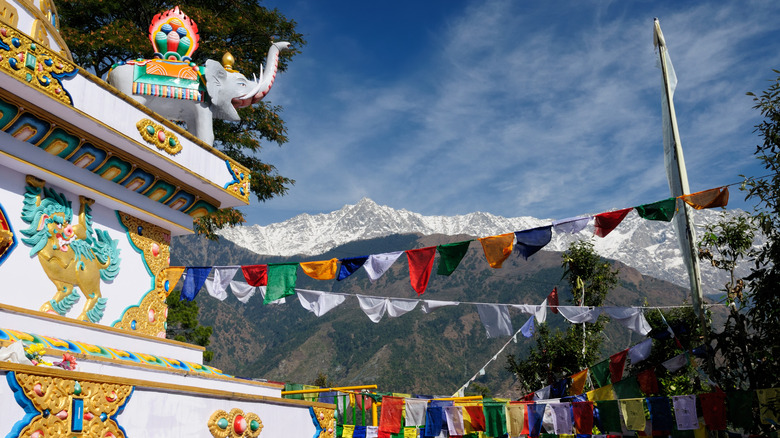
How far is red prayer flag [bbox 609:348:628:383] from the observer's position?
45.8 ft

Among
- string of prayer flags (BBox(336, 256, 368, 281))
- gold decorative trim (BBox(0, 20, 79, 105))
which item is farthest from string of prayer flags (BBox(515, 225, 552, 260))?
gold decorative trim (BBox(0, 20, 79, 105))

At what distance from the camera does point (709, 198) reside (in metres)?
9.85

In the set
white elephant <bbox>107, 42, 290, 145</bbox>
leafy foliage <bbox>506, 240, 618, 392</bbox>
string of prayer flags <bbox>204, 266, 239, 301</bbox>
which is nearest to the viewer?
white elephant <bbox>107, 42, 290, 145</bbox>

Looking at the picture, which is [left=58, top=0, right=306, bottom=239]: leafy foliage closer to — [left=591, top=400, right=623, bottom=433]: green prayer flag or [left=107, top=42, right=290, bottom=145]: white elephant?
[left=107, top=42, right=290, bottom=145]: white elephant

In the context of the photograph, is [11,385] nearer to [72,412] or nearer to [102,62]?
[72,412]

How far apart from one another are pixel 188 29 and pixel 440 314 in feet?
486

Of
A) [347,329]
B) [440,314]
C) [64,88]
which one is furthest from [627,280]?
[64,88]

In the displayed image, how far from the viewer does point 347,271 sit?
11.7 metres

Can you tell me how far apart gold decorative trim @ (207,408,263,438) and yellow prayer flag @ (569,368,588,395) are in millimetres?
10077

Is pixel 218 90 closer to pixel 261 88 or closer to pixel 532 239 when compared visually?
pixel 261 88

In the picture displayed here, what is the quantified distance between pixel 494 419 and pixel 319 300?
17.6 feet

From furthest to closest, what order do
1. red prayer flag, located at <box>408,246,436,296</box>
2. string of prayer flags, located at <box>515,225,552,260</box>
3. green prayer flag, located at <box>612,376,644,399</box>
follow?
green prayer flag, located at <box>612,376,644,399</box>
red prayer flag, located at <box>408,246,436,296</box>
string of prayer flags, located at <box>515,225,552,260</box>

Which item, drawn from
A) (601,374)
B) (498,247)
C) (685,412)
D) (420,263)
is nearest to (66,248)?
(420,263)

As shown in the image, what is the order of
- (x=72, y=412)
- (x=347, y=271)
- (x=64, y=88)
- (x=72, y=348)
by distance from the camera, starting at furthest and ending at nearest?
(x=347, y=271)
(x=64, y=88)
(x=72, y=348)
(x=72, y=412)
